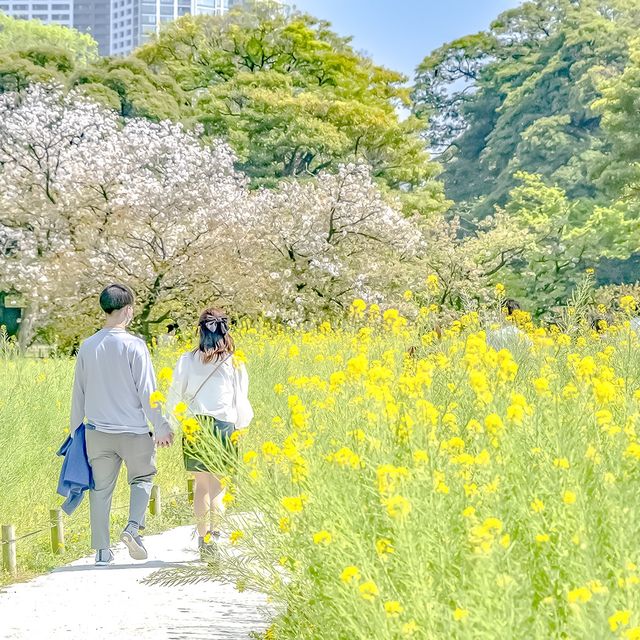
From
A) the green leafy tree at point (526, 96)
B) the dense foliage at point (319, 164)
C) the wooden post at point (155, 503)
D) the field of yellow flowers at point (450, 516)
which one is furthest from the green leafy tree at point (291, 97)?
the field of yellow flowers at point (450, 516)

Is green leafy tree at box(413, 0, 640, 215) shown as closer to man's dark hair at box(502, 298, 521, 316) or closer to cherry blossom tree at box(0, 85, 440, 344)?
cherry blossom tree at box(0, 85, 440, 344)

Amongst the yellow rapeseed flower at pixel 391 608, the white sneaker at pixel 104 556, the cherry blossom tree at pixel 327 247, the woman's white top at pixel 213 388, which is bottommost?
the white sneaker at pixel 104 556

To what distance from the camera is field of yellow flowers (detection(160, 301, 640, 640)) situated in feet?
10.2

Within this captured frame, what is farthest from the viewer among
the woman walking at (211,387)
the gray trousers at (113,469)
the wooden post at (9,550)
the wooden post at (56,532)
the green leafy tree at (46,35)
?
the green leafy tree at (46,35)

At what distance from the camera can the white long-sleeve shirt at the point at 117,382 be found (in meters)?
7.05

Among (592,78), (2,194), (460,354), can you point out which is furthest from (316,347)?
(592,78)

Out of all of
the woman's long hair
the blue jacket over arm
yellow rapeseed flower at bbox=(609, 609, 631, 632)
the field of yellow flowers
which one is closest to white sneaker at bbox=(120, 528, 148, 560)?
the blue jacket over arm

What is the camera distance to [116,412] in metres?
7.07

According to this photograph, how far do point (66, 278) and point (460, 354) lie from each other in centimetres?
1547

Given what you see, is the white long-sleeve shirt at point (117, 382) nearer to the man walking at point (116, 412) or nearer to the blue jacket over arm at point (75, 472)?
the man walking at point (116, 412)

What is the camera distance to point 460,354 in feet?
26.5

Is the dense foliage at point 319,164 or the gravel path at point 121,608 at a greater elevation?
the dense foliage at point 319,164

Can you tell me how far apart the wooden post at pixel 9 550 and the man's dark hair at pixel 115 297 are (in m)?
1.40

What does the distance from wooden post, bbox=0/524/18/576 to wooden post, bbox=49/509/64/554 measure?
601mm
